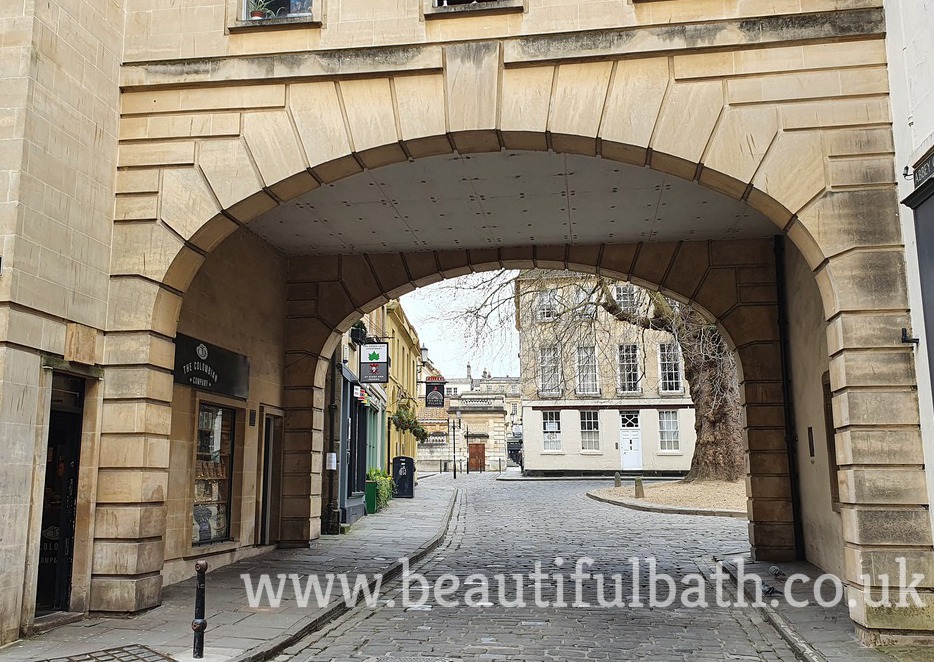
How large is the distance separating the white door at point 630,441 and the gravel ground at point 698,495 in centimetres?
1629

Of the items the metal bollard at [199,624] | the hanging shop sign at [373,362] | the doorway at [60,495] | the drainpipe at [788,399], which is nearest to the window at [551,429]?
the hanging shop sign at [373,362]

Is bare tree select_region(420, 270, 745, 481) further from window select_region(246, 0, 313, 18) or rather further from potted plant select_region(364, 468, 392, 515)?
window select_region(246, 0, 313, 18)

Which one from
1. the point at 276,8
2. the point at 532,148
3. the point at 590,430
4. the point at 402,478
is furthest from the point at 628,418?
the point at 276,8

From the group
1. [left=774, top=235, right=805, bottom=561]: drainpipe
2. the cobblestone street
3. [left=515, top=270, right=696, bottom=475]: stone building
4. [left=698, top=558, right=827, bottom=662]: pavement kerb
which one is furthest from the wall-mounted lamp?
[left=515, top=270, right=696, bottom=475]: stone building

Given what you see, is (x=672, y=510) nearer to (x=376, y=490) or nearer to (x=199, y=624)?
(x=376, y=490)

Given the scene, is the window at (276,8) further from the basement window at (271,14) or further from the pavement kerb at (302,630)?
the pavement kerb at (302,630)

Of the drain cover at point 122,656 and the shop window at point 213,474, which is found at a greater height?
the shop window at point 213,474

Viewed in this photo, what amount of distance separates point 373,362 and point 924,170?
45.6ft

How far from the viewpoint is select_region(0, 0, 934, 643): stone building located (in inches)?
293

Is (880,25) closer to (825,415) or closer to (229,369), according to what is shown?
(825,415)

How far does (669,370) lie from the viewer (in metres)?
45.1

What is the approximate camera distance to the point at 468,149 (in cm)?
898

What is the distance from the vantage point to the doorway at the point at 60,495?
8.21 metres

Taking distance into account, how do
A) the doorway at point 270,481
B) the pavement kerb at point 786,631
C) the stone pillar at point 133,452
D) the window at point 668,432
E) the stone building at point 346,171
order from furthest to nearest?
the window at point 668,432 < the doorway at point 270,481 < the stone pillar at point 133,452 < the stone building at point 346,171 < the pavement kerb at point 786,631
